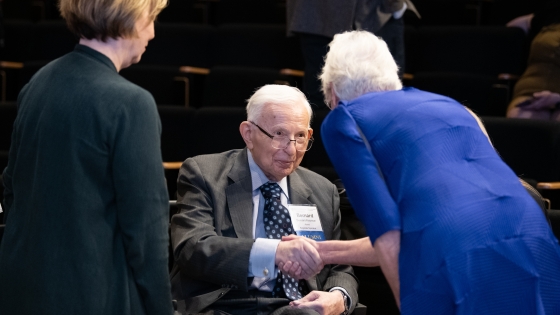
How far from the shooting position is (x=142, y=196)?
165 centimetres

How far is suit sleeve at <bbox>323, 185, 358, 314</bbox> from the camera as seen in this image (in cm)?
264

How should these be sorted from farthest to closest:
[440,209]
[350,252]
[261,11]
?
[261,11], [350,252], [440,209]

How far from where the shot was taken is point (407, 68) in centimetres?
565

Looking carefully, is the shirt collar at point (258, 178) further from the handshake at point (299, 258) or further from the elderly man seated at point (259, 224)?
the handshake at point (299, 258)

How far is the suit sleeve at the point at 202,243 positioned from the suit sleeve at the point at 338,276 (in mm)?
386

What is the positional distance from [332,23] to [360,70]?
8.08 feet

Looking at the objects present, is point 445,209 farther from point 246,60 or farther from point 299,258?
point 246,60

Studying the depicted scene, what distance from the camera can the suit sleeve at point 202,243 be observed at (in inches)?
94.7

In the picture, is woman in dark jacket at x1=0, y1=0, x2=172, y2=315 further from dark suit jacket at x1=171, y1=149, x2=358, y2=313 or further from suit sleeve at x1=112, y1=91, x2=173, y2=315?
dark suit jacket at x1=171, y1=149, x2=358, y2=313

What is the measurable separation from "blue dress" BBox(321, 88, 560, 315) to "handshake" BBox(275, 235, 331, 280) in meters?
0.60

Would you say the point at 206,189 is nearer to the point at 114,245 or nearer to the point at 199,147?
the point at 114,245

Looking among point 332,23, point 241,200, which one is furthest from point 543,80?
point 241,200

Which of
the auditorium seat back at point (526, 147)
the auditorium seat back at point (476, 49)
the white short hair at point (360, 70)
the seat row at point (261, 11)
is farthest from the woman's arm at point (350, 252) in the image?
the seat row at point (261, 11)

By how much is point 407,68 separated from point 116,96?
4.23 m
